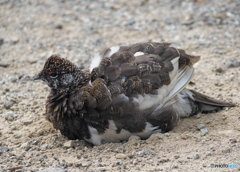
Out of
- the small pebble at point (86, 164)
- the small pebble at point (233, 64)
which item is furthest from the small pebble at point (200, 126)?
the small pebble at point (233, 64)

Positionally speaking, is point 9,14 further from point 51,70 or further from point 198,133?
point 198,133

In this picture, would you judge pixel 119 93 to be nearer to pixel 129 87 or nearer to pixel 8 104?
pixel 129 87

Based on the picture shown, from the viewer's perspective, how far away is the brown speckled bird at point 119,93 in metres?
5.30

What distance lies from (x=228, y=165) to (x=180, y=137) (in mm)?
988

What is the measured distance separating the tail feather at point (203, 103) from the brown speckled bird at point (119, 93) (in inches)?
9.7

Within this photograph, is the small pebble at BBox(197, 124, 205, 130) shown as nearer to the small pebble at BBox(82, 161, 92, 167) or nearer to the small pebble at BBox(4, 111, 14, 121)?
the small pebble at BBox(82, 161, 92, 167)

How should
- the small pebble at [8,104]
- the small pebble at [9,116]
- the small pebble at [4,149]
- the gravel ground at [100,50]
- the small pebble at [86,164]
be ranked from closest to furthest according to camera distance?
the small pebble at [86,164] < the gravel ground at [100,50] < the small pebble at [4,149] < the small pebble at [9,116] < the small pebble at [8,104]

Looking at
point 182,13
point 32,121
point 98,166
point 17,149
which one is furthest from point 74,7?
point 98,166

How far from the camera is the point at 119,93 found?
5.30 m

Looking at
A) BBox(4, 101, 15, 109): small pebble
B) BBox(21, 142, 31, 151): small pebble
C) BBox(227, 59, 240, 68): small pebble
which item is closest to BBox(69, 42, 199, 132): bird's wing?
BBox(21, 142, 31, 151): small pebble

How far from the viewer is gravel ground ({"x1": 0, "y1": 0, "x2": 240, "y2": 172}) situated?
4.99 metres

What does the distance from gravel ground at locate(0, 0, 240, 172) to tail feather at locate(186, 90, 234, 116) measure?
128 millimetres

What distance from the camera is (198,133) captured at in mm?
5539

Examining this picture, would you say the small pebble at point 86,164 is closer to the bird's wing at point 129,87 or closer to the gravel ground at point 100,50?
the gravel ground at point 100,50
